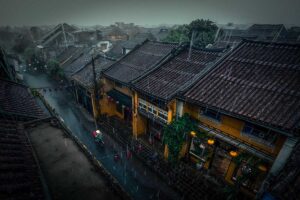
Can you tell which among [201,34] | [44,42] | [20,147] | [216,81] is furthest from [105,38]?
[20,147]

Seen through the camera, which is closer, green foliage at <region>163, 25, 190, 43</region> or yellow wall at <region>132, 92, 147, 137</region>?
yellow wall at <region>132, 92, 147, 137</region>

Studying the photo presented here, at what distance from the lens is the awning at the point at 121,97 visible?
21294 mm

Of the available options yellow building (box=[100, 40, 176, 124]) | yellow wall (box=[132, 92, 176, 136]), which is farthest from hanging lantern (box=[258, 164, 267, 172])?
yellow building (box=[100, 40, 176, 124])

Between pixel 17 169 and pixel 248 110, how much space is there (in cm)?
1170

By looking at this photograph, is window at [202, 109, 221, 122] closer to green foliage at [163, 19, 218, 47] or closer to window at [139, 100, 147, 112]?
window at [139, 100, 147, 112]

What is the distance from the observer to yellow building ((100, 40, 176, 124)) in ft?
66.2

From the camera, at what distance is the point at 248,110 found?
10547 millimetres

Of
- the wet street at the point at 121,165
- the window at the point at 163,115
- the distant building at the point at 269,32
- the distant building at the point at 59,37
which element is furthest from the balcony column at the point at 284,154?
the distant building at the point at 59,37

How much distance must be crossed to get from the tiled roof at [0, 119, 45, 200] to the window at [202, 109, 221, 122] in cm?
1135

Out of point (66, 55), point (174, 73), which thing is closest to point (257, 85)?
point (174, 73)

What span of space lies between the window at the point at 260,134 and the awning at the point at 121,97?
13237mm

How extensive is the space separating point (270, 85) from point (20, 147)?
14.2 m

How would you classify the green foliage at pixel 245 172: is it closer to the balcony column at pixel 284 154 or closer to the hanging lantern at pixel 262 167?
the hanging lantern at pixel 262 167

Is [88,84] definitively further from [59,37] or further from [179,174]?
[59,37]
